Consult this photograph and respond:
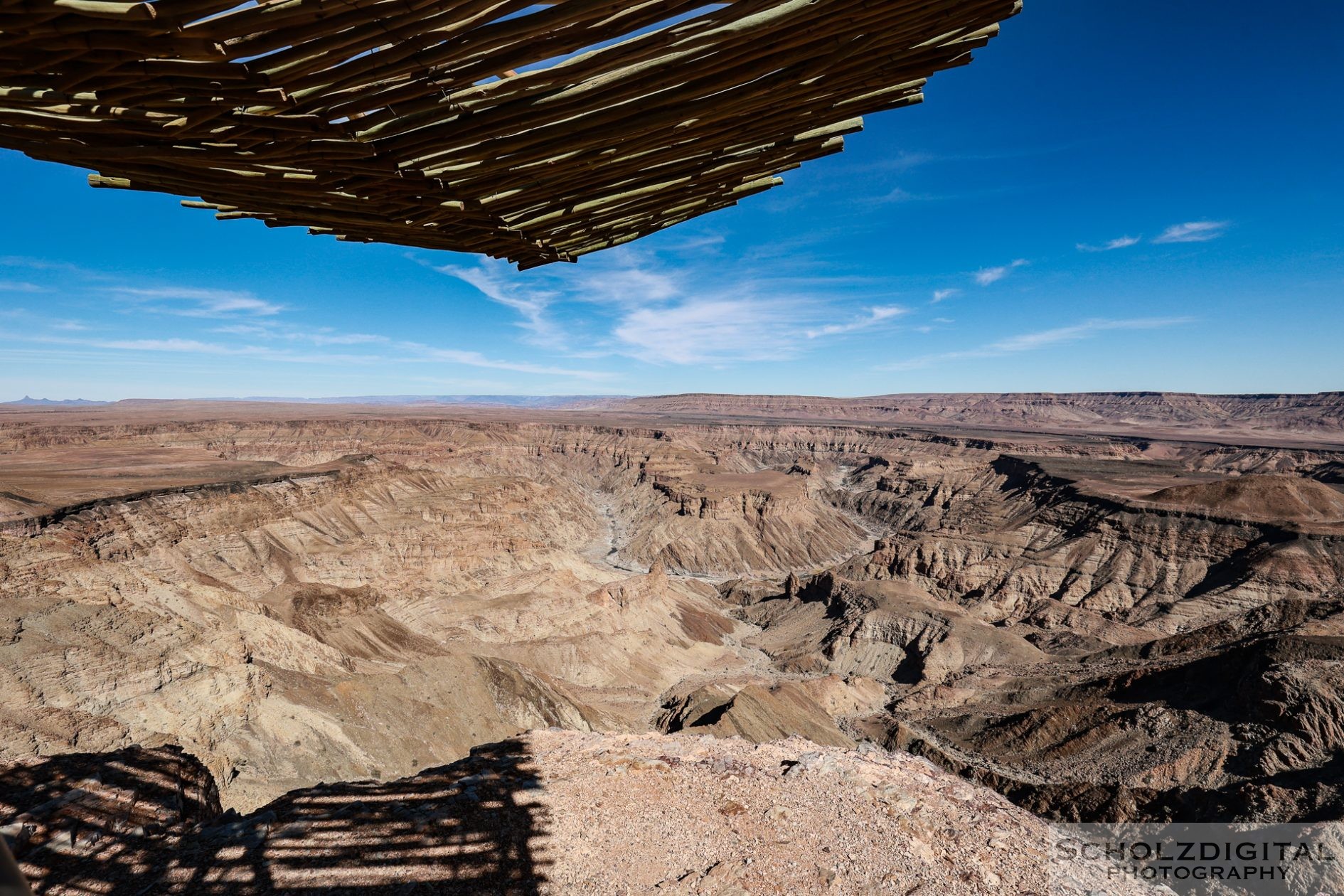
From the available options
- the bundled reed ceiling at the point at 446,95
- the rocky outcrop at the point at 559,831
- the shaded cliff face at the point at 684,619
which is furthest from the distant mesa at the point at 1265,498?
the bundled reed ceiling at the point at 446,95

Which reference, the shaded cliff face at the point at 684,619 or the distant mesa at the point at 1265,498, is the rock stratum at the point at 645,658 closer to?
the shaded cliff face at the point at 684,619

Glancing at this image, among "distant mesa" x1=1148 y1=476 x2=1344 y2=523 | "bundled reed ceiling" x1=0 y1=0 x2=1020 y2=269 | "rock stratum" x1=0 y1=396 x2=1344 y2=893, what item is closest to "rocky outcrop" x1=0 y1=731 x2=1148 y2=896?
"rock stratum" x1=0 y1=396 x2=1344 y2=893

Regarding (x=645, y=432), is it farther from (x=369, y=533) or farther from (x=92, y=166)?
(x=92, y=166)

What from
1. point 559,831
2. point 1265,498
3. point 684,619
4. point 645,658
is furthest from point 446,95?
point 1265,498

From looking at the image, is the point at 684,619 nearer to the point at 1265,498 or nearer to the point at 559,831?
the point at 559,831

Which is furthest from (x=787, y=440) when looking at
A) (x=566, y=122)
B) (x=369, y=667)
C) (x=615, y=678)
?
(x=566, y=122)

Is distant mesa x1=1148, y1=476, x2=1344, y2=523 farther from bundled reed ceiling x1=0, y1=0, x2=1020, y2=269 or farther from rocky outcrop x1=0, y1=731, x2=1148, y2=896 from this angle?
bundled reed ceiling x1=0, y1=0, x2=1020, y2=269
